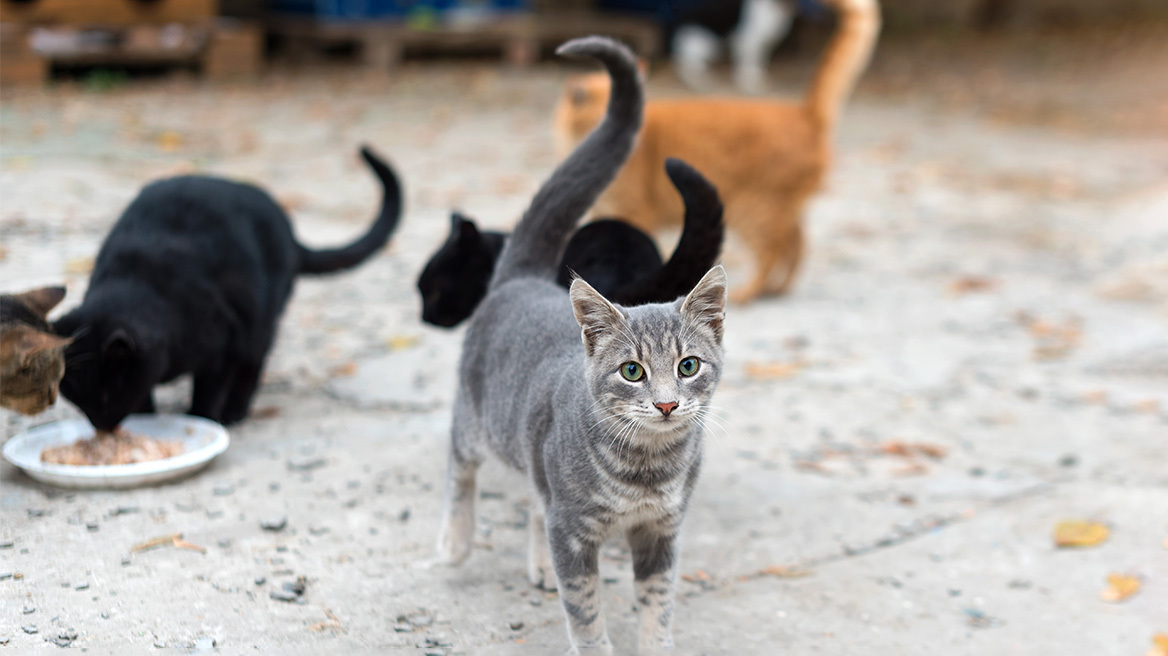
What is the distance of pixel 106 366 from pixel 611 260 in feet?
5.30

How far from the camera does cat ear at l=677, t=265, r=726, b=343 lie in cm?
238

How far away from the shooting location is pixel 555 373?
266 centimetres

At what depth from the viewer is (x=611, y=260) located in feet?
11.5

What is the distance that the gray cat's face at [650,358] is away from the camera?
233cm

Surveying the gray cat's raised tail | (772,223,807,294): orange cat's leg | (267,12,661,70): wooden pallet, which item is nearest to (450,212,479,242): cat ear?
the gray cat's raised tail

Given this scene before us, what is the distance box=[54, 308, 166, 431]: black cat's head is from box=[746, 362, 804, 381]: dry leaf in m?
2.55

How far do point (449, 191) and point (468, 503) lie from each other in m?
4.90

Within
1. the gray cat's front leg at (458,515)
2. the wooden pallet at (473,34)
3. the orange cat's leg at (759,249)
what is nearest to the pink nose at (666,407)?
the gray cat's front leg at (458,515)

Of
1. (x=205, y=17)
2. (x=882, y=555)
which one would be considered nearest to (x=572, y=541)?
(x=882, y=555)

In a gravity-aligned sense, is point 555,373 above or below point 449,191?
above

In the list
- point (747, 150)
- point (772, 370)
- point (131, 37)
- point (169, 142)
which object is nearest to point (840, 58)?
point (747, 150)

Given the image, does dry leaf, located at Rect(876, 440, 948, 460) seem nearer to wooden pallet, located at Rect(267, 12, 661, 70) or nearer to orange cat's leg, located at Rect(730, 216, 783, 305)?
orange cat's leg, located at Rect(730, 216, 783, 305)

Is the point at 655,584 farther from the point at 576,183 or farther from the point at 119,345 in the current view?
the point at 119,345

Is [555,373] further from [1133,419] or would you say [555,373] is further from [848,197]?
[848,197]
